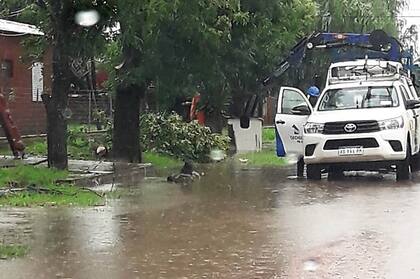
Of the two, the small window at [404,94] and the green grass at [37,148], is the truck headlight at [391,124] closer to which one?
the small window at [404,94]

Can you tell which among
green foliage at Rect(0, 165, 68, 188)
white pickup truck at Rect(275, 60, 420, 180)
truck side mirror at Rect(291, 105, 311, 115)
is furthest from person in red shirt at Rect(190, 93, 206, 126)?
green foliage at Rect(0, 165, 68, 188)

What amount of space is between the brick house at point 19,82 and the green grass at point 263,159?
5975 millimetres

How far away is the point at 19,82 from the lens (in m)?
27.8

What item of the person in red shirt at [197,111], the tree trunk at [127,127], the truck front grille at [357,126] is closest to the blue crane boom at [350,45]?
the tree trunk at [127,127]

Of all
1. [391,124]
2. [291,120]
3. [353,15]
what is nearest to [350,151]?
[391,124]

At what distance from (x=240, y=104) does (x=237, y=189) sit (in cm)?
1245

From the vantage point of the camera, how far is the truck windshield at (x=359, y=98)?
1791 centimetres

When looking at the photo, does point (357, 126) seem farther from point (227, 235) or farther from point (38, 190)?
point (227, 235)

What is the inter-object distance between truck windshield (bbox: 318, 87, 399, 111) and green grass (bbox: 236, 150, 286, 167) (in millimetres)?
4586

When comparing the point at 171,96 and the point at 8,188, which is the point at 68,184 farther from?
the point at 171,96

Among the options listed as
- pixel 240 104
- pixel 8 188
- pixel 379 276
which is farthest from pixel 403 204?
pixel 240 104

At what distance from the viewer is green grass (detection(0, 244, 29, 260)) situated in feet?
31.2

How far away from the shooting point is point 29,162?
18781 mm

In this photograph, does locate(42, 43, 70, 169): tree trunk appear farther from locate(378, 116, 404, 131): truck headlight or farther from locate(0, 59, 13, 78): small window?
locate(0, 59, 13, 78): small window
